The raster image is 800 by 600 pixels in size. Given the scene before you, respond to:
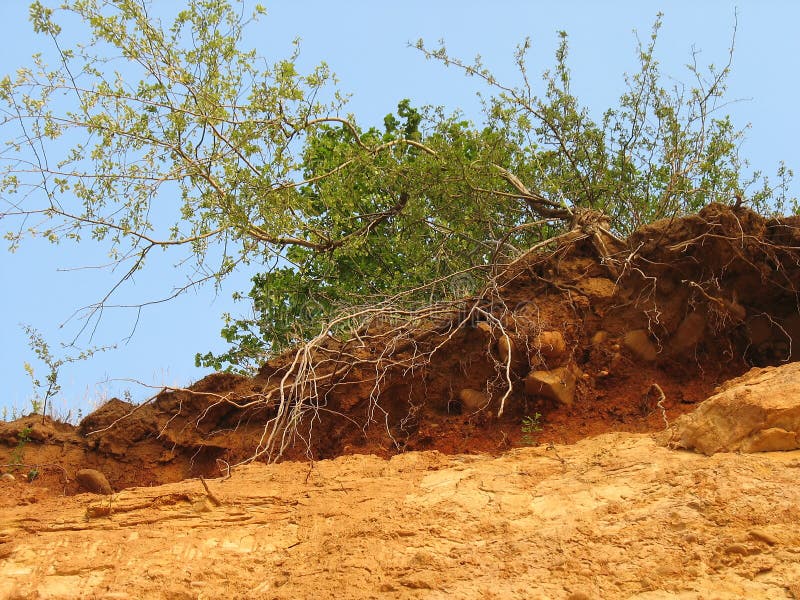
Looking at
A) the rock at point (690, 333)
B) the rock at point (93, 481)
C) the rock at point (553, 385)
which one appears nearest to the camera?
the rock at point (553, 385)

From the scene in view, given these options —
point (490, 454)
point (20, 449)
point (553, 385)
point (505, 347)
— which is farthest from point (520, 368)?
point (20, 449)

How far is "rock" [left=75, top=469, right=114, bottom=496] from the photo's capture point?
6707mm

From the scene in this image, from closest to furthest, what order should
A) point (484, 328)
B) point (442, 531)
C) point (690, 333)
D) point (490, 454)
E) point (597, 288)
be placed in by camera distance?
1. point (442, 531)
2. point (490, 454)
3. point (690, 333)
4. point (484, 328)
5. point (597, 288)

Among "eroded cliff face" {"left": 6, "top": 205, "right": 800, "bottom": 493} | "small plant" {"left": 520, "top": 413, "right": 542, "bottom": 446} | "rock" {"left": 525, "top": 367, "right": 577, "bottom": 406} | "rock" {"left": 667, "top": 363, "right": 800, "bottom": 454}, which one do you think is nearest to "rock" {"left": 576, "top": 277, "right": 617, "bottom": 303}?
"eroded cliff face" {"left": 6, "top": 205, "right": 800, "bottom": 493}

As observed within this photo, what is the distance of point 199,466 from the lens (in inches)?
277

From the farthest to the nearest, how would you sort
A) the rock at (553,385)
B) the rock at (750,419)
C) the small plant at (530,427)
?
1. the rock at (553,385)
2. the small plant at (530,427)
3. the rock at (750,419)

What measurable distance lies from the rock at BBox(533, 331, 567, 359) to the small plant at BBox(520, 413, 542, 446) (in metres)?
0.43

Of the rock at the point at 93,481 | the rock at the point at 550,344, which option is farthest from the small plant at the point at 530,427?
the rock at the point at 93,481

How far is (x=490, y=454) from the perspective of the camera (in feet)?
20.0

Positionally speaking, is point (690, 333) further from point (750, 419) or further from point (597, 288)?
point (750, 419)

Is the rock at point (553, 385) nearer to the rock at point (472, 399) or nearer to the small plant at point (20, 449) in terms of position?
the rock at point (472, 399)

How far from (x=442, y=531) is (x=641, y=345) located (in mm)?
2232

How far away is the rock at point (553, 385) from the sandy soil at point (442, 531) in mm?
541

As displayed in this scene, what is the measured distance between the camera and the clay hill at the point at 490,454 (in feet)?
15.7
